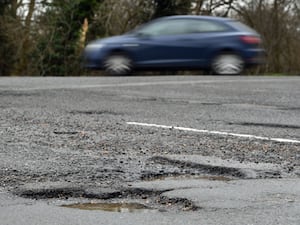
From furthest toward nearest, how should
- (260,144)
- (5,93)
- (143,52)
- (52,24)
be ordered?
(52,24)
(143,52)
(5,93)
(260,144)

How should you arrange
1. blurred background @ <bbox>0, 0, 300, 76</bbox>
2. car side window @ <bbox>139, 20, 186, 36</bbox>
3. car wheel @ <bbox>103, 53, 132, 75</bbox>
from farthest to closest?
blurred background @ <bbox>0, 0, 300, 76</bbox>
car wheel @ <bbox>103, 53, 132, 75</bbox>
car side window @ <bbox>139, 20, 186, 36</bbox>

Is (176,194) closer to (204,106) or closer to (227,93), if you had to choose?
(204,106)

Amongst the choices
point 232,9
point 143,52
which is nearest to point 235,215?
point 143,52

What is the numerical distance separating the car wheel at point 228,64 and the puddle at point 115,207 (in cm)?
1344

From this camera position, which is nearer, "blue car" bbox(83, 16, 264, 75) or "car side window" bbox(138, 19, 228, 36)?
"blue car" bbox(83, 16, 264, 75)

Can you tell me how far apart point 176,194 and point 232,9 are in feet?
115

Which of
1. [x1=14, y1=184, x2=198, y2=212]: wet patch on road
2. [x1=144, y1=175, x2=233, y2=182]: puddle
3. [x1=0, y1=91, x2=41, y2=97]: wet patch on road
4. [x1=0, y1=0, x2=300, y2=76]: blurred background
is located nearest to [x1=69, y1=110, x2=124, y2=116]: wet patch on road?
[x1=0, y1=91, x2=41, y2=97]: wet patch on road

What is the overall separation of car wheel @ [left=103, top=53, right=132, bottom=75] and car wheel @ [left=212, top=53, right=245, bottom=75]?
7.17 feet

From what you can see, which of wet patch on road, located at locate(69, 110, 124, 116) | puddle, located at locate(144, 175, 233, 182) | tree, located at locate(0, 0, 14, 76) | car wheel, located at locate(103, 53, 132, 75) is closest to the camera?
puddle, located at locate(144, 175, 233, 182)

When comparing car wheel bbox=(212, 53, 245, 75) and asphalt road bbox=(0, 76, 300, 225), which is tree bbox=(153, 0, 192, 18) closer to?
car wheel bbox=(212, 53, 245, 75)

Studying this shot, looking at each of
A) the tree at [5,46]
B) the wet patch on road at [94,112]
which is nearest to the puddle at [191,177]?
the wet patch on road at [94,112]

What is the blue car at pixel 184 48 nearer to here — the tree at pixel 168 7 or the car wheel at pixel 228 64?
the car wheel at pixel 228 64

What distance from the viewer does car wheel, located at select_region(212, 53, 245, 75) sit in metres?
17.7

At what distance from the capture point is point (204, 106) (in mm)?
10625
